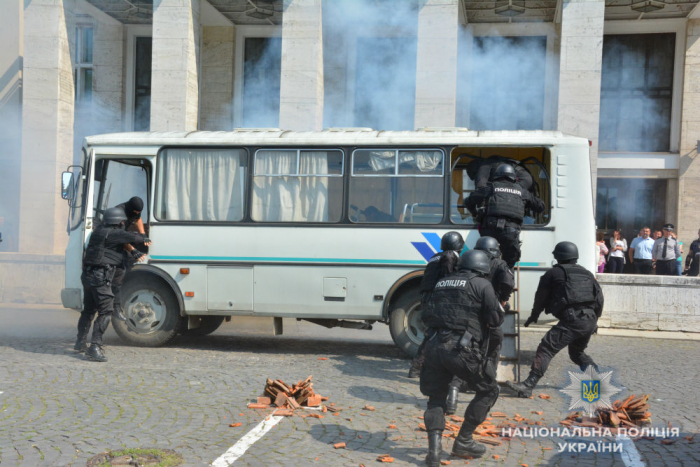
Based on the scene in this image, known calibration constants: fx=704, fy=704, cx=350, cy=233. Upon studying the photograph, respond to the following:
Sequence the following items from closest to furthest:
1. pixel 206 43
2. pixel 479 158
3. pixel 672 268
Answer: pixel 479 158 < pixel 672 268 < pixel 206 43

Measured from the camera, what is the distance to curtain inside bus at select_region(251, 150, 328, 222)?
8844 millimetres

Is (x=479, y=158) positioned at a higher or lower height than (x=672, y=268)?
higher

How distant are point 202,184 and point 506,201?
396 centimetres

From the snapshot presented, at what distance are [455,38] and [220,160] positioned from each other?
9.13 metres

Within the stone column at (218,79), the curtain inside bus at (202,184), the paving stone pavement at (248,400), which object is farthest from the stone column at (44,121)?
the curtain inside bus at (202,184)

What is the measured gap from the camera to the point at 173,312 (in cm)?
909

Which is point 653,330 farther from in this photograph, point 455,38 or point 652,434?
point 455,38

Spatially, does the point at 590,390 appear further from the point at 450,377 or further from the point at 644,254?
the point at 644,254

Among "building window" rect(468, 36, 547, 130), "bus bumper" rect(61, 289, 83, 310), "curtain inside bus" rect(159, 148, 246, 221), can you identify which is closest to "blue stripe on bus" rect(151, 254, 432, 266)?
"curtain inside bus" rect(159, 148, 246, 221)

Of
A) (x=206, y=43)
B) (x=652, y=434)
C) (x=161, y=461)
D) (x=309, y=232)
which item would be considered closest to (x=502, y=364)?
(x=652, y=434)

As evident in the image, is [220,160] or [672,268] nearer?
[220,160]

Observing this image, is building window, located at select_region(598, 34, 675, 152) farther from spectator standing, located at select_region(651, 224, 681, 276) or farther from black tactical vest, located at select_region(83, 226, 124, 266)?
black tactical vest, located at select_region(83, 226, 124, 266)

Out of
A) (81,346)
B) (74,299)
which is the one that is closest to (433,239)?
(81,346)

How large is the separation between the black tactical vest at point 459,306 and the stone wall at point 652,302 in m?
8.08
